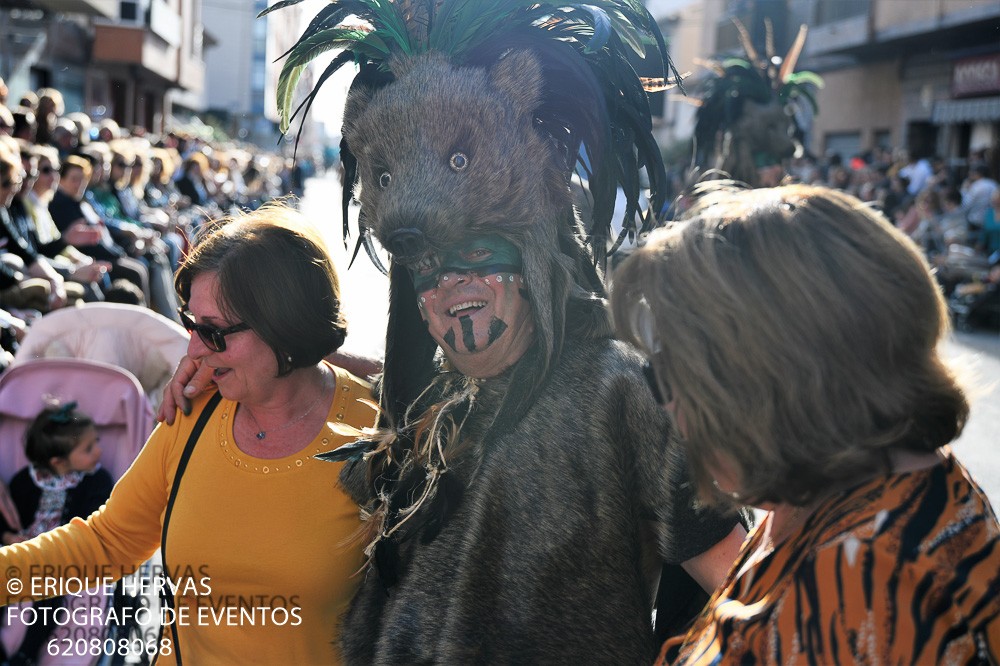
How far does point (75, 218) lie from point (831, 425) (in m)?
6.99

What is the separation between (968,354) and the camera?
1.39 meters

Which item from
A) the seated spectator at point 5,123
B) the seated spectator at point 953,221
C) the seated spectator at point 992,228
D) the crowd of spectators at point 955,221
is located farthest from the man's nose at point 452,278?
the seated spectator at point 953,221

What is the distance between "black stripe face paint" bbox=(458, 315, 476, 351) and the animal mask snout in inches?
5.4

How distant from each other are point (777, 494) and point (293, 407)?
52.4 inches

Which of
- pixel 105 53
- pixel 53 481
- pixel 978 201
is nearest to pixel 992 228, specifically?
pixel 978 201

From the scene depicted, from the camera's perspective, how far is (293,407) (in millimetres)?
2320

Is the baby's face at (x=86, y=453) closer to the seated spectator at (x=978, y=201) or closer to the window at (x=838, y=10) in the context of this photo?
the seated spectator at (x=978, y=201)

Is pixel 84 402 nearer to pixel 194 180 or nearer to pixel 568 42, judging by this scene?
pixel 568 42

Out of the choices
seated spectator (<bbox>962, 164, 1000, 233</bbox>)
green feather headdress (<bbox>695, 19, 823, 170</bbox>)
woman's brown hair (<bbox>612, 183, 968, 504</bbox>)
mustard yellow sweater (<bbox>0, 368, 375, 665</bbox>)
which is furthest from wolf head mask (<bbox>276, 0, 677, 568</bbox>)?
seated spectator (<bbox>962, 164, 1000, 233</bbox>)

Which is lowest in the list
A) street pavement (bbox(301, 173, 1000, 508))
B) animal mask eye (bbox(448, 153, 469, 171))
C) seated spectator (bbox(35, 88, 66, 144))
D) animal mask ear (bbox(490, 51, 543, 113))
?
street pavement (bbox(301, 173, 1000, 508))

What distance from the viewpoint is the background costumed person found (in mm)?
1712

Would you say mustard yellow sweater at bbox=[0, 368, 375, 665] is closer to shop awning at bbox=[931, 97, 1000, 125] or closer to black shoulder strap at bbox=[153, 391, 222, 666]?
black shoulder strap at bbox=[153, 391, 222, 666]

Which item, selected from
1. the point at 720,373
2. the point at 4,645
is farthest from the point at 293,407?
the point at 4,645

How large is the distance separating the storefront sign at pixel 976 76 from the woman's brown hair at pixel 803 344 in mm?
19330
